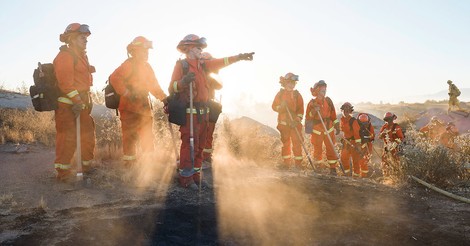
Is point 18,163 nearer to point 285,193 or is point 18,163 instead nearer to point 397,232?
point 285,193

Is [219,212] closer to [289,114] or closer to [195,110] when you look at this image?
[195,110]

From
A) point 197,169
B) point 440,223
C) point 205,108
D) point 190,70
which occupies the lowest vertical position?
point 440,223

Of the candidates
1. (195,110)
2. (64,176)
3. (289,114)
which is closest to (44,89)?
(64,176)

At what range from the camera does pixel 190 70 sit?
551 centimetres

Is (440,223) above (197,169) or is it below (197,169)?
below

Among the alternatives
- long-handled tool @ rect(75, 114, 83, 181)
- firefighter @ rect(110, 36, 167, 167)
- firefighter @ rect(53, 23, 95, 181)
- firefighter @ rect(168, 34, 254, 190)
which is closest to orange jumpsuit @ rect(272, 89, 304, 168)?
firefighter @ rect(110, 36, 167, 167)

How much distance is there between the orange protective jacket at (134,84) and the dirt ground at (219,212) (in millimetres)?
1046

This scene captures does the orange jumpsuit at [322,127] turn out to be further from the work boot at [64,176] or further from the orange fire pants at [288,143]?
the work boot at [64,176]

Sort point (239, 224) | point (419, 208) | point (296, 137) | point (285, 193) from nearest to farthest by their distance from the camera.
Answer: point (239, 224) < point (419, 208) < point (285, 193) < point (296, 137)

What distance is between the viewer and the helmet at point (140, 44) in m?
6.15

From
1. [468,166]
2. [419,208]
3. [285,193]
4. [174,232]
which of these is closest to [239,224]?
[174,232]

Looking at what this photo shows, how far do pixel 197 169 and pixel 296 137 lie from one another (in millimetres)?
4028

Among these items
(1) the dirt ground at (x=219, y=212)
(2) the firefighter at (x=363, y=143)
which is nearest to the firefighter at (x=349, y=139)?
(2) the firefighter at (x=363, y=143)

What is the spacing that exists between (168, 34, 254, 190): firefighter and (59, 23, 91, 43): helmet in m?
1.42
